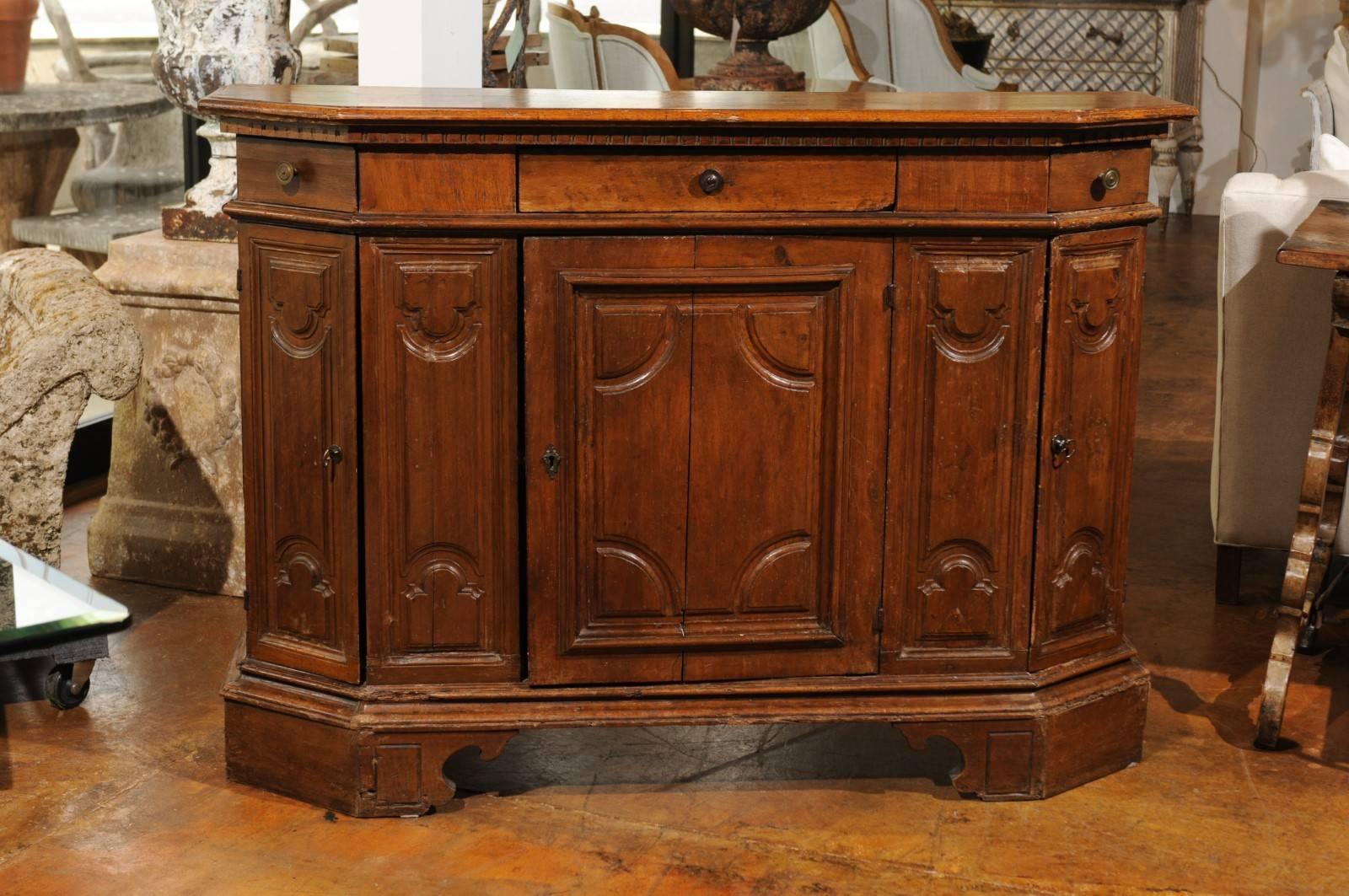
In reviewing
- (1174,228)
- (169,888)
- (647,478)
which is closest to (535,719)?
(647,478)

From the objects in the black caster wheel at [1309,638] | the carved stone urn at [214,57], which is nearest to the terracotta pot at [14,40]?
the carved stone urn at [214,57]

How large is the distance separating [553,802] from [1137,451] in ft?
8.87

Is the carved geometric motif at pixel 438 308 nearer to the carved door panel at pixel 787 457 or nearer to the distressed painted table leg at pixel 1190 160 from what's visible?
the carved door panel at pixel 787 457

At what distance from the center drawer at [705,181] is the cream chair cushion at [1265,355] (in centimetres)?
110

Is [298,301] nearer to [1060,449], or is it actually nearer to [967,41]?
[1060,449]

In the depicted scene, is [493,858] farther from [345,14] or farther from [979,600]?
[345,14]

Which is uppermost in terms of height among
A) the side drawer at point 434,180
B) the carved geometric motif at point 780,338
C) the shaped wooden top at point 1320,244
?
the side drawer at point 434,180

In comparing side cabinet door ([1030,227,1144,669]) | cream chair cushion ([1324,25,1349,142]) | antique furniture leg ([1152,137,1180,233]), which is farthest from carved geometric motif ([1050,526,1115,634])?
antique furniture leg ([1152,137,1180,233])

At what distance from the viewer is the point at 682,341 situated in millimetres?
2533

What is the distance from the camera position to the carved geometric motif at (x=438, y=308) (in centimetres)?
247

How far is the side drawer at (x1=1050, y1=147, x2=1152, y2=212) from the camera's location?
252 centimetres

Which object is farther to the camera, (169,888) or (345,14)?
(345,14)

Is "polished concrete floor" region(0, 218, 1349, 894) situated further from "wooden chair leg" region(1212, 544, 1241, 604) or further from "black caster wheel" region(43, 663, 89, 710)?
"wooden chair leg" region(1212, 544, 1241, 604)

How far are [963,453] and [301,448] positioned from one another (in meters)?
1.06
